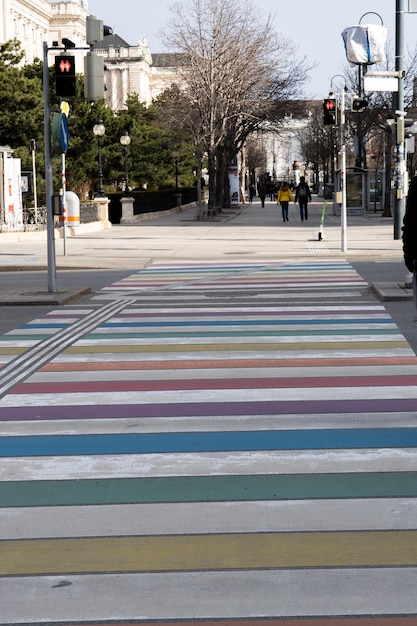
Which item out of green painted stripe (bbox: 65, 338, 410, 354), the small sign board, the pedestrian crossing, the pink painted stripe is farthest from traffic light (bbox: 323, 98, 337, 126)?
the pink painted stripe

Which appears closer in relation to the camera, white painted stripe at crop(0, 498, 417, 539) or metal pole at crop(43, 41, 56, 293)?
white painted stripe at crop(0, 498, 417, 539)

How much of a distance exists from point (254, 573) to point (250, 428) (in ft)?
9.43

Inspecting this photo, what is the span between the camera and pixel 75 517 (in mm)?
5715

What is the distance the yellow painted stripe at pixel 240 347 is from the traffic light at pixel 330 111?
15.5m

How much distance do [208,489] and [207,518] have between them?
0.53 m

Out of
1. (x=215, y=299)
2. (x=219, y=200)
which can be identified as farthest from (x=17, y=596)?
(x=219, y=200)

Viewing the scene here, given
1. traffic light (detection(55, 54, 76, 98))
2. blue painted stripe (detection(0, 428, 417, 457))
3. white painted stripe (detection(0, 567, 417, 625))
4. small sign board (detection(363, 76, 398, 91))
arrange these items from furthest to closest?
1. small sign board (detection(363, 76, 398, 91))
2. traffic light (detection(55, 54, 76, 98))
3. blue painted stripe (detection(0, 428, 417, 457))
4. white painted stripe (detection(0, 567, 417, 625))

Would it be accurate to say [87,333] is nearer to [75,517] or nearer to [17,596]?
[75,517]

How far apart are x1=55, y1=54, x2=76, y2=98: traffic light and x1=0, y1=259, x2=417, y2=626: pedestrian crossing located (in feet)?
17.6

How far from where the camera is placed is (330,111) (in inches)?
1049

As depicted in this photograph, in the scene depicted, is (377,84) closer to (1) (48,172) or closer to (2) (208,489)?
(1) (48,172)

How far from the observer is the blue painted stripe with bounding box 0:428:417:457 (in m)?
7.13

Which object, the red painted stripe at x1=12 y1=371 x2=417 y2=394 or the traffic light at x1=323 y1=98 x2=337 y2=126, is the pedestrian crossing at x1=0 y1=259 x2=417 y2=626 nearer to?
the red painted stripe at x1=12 y1=371 x2=417 y2=394

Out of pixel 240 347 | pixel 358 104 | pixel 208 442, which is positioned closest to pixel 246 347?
pixel 240 347
